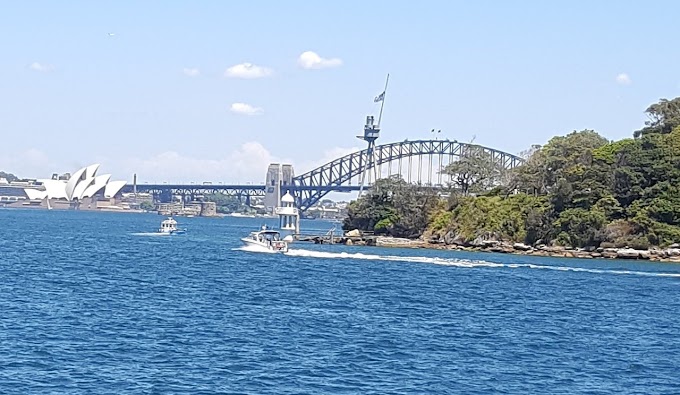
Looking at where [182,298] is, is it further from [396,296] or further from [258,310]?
[396,296]

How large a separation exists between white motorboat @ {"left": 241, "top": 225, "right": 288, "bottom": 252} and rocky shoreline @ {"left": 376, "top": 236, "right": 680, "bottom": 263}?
16396 mm

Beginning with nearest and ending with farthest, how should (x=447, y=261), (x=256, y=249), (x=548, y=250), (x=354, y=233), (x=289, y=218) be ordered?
(x=447, y=261), (x=256, y=249), (x=548, y=250), (x=354, y=233), (x=289, y=218)

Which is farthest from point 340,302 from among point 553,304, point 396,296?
point 553,304

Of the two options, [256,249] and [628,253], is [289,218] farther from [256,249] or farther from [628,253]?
[628,253]

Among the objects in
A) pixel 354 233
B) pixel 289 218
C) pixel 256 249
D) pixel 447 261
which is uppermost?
pixel 289 218

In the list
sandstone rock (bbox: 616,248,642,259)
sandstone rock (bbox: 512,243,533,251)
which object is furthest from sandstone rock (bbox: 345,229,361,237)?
sandstone rock (bbox: 616,248,642,259)

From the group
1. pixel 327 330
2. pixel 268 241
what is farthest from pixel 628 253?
pixel 327 330

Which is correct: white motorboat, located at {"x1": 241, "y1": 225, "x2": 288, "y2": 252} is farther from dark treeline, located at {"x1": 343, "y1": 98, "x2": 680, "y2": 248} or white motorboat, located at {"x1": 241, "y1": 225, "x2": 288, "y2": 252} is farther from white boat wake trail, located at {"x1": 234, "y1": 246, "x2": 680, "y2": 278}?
dark treeline, located at {"x1": 343, "y1": 98, "x2": 680, "y2": 248}

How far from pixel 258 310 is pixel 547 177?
59.4 m

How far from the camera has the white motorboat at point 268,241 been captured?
244 ft

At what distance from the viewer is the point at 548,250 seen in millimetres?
80750

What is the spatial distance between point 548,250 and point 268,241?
63.0ft

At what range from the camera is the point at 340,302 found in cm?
4044

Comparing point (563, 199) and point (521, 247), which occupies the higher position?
point (563, 199)
